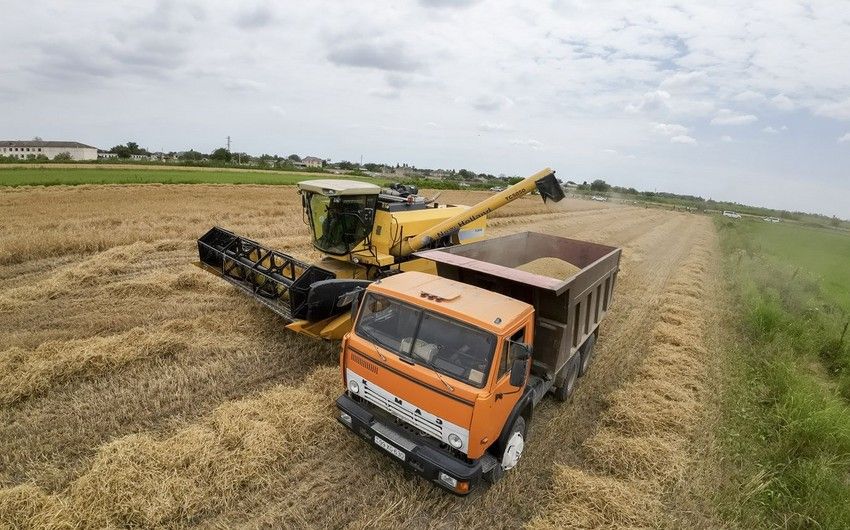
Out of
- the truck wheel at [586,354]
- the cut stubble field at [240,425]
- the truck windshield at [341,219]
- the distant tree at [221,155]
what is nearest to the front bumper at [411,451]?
the cut stubble field at [240,425]

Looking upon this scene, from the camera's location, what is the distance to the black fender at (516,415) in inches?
176

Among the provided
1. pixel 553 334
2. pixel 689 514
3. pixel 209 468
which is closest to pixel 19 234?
pixel 209 468

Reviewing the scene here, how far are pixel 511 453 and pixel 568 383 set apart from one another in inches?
82.8

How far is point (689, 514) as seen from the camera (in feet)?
15.0

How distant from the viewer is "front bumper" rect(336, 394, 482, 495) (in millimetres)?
4031

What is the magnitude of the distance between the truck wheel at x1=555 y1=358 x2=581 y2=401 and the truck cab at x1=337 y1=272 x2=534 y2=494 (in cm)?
164

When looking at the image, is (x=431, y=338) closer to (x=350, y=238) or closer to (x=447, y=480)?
(x=447, y=480)

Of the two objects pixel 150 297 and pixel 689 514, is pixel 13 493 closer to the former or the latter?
pixel 150 297

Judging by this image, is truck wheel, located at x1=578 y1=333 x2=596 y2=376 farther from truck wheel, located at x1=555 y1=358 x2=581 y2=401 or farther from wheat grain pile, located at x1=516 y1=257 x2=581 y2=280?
wheat grain pile, located at x1=516 y1=257 x2=581 y2=280

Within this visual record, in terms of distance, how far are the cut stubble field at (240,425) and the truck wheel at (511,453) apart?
0.79 ft

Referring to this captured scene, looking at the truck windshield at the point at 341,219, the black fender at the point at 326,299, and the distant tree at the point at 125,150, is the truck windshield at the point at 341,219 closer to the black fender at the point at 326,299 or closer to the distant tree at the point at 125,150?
the black fender at the point at 326,299

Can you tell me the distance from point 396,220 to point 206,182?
105 ft

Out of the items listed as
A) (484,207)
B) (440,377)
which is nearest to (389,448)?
(440,377)

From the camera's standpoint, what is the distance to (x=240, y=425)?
16.4 ft
